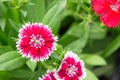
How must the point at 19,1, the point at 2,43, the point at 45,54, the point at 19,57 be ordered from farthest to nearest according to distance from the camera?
the point at 2,43
the point at 19,1
the point at 19,57
the point at 45,54

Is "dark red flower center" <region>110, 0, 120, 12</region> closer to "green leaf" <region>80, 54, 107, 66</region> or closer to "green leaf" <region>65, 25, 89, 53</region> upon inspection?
"green leaf" <region>65, 25, 89, 53</region>

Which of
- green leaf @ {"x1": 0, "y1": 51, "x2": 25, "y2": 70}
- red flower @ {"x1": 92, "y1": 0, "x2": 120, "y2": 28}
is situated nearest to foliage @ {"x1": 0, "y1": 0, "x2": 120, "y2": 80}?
green leaf @ {"x1": 0, "y1": 51, "x2": 25, "y2": 70}

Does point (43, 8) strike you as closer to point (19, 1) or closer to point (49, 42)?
point (19, 1)

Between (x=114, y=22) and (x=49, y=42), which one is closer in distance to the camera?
(x=49, y=42)

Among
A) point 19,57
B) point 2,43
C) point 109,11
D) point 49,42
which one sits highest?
point 109,11

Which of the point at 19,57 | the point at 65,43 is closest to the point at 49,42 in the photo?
the point at 19,57

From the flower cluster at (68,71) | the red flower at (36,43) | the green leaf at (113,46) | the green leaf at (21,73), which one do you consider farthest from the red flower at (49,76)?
the green leaf at (113,46)

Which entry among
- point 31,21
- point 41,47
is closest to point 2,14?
point 31,21
